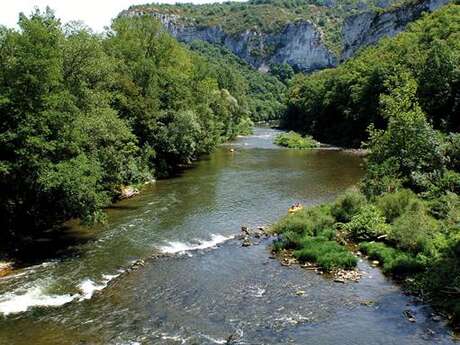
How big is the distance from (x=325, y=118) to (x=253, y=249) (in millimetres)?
82757

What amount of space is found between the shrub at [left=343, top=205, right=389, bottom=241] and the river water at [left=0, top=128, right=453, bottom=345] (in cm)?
386

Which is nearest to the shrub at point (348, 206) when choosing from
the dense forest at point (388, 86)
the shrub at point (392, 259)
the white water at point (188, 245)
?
the shrub at point (392, 259)

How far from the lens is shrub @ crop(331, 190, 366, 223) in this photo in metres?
35.7

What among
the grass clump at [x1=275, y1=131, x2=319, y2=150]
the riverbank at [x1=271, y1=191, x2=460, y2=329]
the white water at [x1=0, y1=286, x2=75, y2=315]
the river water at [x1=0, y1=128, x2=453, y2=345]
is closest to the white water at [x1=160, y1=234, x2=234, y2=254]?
the river water at [x1=0, y1=128, x2=453, y2=345]

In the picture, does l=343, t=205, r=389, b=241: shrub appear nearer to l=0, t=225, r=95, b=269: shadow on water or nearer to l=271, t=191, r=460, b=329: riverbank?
l=271, t=191, r=460, b=329: riverbank

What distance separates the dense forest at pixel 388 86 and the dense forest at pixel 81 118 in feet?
86.3

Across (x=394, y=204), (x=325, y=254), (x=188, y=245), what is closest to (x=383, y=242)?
(x=394, y=204)

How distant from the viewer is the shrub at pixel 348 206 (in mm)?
35688

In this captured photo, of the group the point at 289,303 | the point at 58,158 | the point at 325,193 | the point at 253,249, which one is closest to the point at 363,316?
the point at 289,303

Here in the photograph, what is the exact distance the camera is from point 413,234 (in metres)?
Answer: 29.2

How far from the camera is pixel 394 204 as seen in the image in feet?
111

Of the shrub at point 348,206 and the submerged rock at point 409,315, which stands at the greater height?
the shrub at point 348,206

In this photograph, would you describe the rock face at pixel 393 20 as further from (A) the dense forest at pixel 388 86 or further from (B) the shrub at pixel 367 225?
(B) the shrub at pixel 367 225

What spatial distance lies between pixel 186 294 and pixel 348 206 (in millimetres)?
15757
